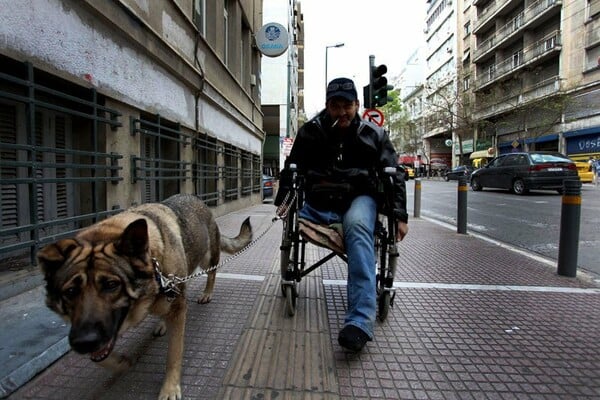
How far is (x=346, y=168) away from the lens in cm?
354

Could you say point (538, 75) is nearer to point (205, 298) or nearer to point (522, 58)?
point (522, 58)

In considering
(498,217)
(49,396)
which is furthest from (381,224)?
(498,217)

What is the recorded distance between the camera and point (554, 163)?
16484 mm

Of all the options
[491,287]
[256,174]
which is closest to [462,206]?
[491,287]

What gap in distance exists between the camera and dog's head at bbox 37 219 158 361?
67.8 inches

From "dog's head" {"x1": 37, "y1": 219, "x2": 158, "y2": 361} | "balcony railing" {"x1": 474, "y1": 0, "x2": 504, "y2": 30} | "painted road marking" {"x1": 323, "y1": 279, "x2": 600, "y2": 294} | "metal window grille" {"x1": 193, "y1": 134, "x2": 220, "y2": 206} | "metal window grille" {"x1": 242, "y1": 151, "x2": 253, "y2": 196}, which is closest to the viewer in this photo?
"dog's head" {"x1": 37, "y1": 219, "x2": 158, "y2": 361}

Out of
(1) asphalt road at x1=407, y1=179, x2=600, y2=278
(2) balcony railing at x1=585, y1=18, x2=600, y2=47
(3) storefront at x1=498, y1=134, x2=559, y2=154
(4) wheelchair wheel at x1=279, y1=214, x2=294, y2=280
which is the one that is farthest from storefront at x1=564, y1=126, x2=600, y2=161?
(4) wheelchair wheel at x1=279, y1=214, x2=294, y2=280

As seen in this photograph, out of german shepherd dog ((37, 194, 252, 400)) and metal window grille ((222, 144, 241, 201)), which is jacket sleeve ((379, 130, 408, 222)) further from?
metal window grille ((222, 144, 241, 201))

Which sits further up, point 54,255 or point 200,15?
point 200,15

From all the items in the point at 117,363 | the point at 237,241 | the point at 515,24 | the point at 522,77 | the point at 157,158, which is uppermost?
the point at 515,24

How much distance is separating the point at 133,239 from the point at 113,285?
0.74 ft

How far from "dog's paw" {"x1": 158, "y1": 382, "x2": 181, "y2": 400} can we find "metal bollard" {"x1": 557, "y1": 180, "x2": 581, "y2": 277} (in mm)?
4735

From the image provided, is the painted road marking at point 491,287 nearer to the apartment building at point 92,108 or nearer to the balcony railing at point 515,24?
the apartment building at point 92,108

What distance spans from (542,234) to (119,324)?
8456mm
